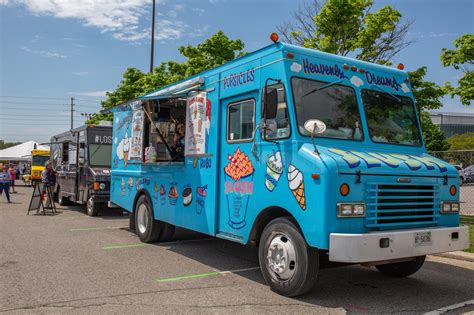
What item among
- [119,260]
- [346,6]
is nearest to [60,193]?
[119,260]

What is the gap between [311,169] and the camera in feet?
16.0

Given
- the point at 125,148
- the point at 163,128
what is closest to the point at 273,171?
the point at 163,128

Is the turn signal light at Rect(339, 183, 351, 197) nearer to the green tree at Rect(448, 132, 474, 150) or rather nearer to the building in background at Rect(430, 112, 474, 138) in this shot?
the green tree at Rect(448, 132, 474, 150)

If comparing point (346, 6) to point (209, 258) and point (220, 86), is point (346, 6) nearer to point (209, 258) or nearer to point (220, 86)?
point (220, 86)

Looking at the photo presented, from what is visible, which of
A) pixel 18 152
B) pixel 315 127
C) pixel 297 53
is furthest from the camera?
pixel 18 152

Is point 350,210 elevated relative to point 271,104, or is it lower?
lower

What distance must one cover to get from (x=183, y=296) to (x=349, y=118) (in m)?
3.10

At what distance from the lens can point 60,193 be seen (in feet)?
56.4

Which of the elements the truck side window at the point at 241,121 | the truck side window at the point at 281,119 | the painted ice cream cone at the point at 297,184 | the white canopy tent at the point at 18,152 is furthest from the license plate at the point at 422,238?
the white canopy tent at the point at 18,152

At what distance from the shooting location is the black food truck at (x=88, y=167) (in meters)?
13.6

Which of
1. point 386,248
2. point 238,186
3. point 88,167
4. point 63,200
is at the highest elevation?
point 88,167

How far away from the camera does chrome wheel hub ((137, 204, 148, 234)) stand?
30.0ft

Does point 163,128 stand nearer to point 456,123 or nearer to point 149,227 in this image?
point 149,227

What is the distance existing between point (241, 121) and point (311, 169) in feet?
5.70
